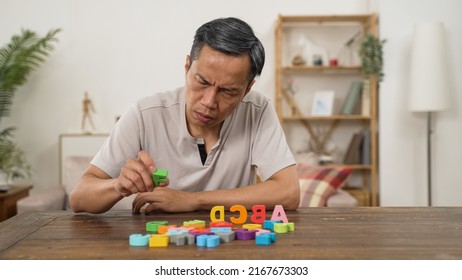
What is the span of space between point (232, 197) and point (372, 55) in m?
3.20

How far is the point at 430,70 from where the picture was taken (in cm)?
455

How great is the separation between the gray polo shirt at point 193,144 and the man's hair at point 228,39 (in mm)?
299

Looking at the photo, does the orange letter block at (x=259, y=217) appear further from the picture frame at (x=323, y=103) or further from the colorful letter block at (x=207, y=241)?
the picture frame at (x=323, y=103)

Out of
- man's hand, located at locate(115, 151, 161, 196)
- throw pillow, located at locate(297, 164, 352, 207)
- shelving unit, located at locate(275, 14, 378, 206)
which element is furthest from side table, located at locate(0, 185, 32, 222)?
man's hand, located at locate(115, 151, 161, 196)

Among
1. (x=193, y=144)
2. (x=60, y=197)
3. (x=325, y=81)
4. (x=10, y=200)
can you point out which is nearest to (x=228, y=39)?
(x=193, y=144)

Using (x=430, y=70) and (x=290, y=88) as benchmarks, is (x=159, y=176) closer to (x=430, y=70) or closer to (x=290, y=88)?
(x=430, y=70)

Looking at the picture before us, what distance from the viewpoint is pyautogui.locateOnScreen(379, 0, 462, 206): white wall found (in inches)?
189

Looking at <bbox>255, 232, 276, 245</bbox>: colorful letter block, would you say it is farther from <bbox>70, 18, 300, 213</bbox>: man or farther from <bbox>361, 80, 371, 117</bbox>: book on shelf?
<bbox>361, 80, 371, 117</bbox>: book on shelf

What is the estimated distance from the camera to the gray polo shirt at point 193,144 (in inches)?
81.0

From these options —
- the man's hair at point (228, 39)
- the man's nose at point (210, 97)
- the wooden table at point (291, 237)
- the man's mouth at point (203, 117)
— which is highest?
the man's hair at point (228, 39)

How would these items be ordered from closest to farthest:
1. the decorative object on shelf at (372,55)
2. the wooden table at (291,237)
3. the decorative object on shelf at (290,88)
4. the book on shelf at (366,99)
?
1. the wooden table at (291,237)
2. the decorative object on shelf at (372,55)
3. the book on shelf at (366,99)
4. the decorative object on shelf at (290,88)

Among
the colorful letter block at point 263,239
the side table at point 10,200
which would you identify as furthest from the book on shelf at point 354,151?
the colorful letter block at point 263,239

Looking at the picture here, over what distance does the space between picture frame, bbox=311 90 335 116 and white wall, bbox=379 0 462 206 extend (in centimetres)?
42
